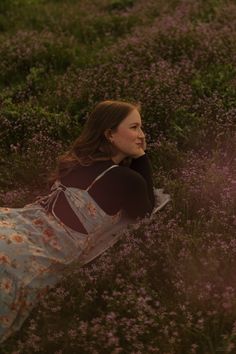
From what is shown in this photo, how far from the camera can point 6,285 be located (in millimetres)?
5012

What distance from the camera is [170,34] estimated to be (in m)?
9.29

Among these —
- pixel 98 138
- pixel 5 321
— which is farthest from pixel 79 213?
pixel 5 321

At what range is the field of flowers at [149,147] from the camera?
4.59 m

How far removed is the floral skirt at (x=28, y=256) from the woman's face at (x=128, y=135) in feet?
2.65

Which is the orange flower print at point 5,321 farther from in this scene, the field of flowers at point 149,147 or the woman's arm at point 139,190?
the woman's arm at point 139,190

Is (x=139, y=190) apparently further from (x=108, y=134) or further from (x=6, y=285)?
(x=6, y=285)

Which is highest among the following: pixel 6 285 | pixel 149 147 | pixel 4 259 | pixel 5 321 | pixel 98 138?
pixel 98 138

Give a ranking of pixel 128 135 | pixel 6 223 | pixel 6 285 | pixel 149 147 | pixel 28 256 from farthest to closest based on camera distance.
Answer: pixel 149 147, pixel 128 135, pixel 6 223, pixel 28 256, pixel 6 285

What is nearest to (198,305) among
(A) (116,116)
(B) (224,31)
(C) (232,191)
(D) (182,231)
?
(D) (182,231)

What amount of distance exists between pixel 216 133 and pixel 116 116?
1.63 m

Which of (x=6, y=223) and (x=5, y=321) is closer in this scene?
(x=5, y=321)

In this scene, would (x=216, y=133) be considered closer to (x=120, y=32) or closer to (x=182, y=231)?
(x=182, y=231)

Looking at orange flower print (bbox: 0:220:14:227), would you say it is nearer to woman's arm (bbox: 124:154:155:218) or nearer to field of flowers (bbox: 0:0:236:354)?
field of flowers (bbox: 0:0:236:354)

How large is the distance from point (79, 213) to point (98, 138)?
0.69m
